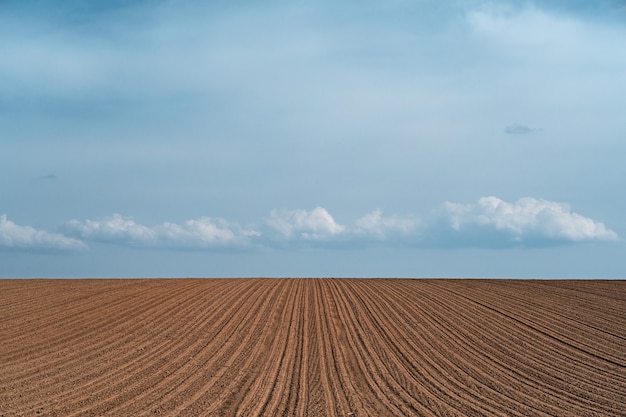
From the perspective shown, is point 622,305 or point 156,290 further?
point 156,290

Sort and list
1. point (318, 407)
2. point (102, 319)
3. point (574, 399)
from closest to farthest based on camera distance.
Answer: point (318, 407) < point (574, 399) < point (102, 319)

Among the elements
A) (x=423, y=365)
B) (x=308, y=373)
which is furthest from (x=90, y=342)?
(x=423, y=365)

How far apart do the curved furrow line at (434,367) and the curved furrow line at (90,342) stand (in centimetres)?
970

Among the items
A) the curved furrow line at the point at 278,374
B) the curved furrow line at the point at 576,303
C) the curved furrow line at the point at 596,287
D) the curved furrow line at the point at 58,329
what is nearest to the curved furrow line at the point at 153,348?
the curved furrow line at the point at 58,329

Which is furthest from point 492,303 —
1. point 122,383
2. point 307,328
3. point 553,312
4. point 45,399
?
point 45,399

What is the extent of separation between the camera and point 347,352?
23.0 m

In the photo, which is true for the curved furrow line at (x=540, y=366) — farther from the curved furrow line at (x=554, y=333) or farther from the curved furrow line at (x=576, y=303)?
the curved furrow line at (x=576, y=303)

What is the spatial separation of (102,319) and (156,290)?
10.0 metres

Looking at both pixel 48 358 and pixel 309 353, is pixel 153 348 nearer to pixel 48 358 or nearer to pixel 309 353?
pixel 48 358

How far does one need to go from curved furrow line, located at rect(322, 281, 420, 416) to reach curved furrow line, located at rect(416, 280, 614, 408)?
421cm

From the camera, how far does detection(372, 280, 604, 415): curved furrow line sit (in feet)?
59.1

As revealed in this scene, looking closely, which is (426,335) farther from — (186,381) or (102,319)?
(102,319)

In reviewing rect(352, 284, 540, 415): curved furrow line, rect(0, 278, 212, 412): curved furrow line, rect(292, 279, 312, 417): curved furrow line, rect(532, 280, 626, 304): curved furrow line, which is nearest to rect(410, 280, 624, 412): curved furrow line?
rect(352, 284, 540, 415): curved furrow line

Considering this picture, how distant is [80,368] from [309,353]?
7004 millimetres
